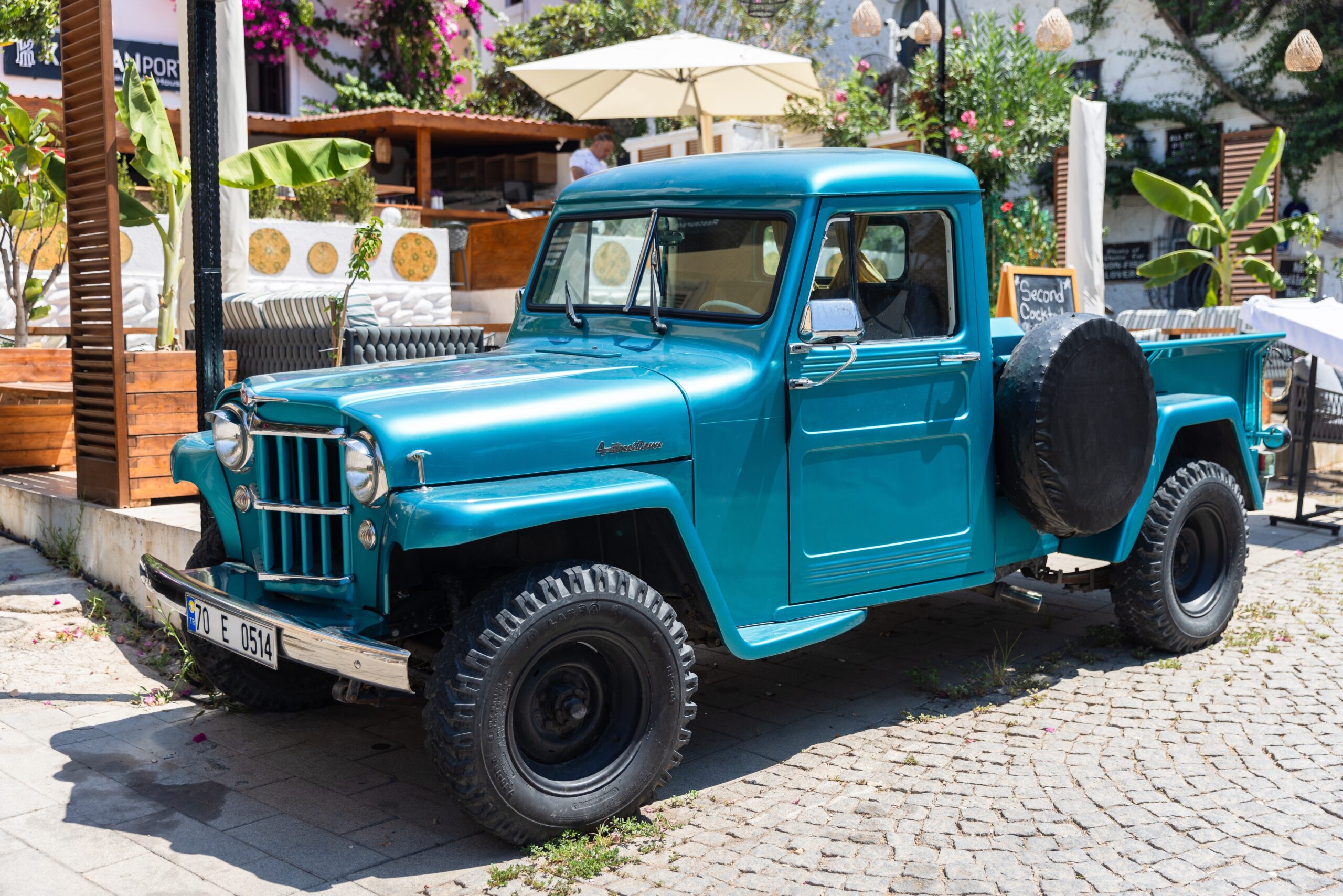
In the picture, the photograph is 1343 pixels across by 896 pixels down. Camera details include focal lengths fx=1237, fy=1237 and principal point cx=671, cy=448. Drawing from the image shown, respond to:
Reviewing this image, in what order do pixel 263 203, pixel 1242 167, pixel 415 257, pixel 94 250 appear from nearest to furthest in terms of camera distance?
pixel 94 250 < pixel 263 203 < pixel 415 257 < pixel 1242 167

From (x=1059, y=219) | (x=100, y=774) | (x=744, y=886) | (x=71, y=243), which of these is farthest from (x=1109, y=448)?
(x=1059, y=219)

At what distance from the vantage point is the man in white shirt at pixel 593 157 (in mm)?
12883

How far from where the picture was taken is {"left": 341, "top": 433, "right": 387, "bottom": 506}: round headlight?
3439 millimetres

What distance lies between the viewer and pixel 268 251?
10.3 meters

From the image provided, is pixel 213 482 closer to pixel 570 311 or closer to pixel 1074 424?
pixel 570 311

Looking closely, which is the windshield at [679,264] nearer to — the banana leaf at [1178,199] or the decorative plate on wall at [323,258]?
the decorative plate on wall at [323,258]

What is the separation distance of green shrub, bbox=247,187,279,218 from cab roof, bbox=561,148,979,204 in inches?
269

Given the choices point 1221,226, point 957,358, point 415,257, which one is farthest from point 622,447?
point 1221,226

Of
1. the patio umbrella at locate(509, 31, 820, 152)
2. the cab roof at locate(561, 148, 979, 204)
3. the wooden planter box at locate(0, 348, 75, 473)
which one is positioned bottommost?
the wooden planter box at locate(0, 348, 75, 473)

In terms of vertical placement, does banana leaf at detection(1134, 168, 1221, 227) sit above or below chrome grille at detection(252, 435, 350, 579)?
above

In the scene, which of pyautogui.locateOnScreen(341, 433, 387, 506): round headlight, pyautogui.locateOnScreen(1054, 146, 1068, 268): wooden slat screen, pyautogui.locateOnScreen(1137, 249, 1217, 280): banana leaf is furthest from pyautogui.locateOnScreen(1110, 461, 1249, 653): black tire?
pyautogui.locateOnScreen(1054, 146, 1068, 268): wooden slat screen

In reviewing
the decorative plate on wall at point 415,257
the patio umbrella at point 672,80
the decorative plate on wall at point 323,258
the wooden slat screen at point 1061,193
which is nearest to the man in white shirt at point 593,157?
the patio umbrella at point 672,80

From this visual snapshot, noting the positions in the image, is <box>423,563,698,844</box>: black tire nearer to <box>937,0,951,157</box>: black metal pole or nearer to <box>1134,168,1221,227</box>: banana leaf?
<box>937,0,951,157</box>: black metal pole

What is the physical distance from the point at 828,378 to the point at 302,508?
1.80 m
